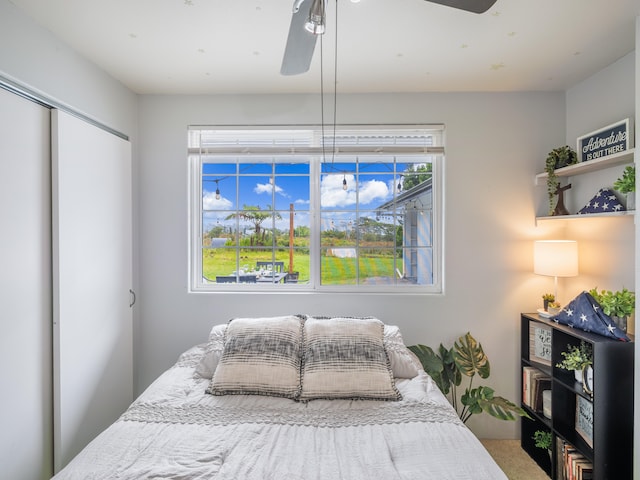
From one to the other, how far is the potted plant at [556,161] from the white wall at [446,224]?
144 millimetres

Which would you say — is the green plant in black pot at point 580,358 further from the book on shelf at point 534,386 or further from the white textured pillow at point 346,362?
the white textured pillow at point 346,362

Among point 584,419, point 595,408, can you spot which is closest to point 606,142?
point 595,408

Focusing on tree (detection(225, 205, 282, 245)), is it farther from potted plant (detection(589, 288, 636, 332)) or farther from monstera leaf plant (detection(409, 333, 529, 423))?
potted plant (detection(589, 288, 636, 332))

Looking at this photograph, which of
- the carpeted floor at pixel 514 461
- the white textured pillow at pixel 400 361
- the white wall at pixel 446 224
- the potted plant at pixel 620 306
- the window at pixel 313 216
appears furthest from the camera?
the window at pixel 313 216

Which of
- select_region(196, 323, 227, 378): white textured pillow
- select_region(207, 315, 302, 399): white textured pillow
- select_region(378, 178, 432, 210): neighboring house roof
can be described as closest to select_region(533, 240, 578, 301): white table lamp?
select_region(378, 178, 432, 210): neighboring house roof

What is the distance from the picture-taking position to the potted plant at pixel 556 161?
2.32 m

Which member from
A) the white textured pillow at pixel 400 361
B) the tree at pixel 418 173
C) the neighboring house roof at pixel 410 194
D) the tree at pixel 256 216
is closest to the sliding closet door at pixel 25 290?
the tree at pixel 256 216

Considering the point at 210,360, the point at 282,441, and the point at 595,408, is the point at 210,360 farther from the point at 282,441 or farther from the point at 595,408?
the point at 595,408

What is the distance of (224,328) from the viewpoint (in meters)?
2.26

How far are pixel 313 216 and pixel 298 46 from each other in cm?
146

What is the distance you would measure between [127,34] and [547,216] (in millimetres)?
2822

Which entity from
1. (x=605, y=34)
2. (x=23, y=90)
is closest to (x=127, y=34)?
(x=23, y=90)

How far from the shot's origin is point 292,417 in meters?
1.61

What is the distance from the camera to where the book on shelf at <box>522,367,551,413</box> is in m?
2.33
